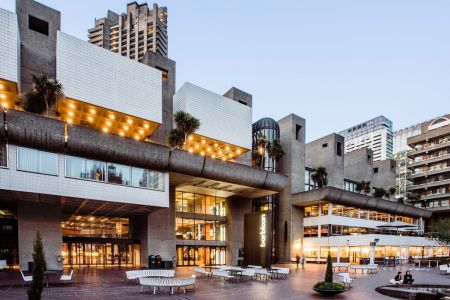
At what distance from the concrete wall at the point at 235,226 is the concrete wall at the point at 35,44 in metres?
23.1

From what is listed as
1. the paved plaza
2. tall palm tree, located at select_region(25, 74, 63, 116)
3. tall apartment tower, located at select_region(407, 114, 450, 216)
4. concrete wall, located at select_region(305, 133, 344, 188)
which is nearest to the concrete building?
tall palm tree, located at select_region(25, 74, 63, 116)

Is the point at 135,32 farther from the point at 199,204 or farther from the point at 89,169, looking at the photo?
the point at 89,169

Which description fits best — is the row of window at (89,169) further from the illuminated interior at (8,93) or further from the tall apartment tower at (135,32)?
the tall apartment tower at (135,32)

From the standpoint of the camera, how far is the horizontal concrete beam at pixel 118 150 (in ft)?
68.5

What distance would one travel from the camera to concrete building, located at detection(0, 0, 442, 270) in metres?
22.5

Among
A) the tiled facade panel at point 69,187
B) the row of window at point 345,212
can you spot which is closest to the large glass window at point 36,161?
the tiled facade panel at point 69,187

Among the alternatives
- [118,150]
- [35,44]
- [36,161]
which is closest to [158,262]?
[118,150]

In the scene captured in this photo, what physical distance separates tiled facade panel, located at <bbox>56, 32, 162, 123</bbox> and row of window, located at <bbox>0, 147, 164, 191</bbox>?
5.26m

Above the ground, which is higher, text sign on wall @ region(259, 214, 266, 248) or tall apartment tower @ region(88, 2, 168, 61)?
tall apartment tower @ region(88, 2, 168, 61)

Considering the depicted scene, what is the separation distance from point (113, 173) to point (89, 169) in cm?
185

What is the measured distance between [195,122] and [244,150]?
9021mm

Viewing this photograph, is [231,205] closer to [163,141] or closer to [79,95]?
[163,141]

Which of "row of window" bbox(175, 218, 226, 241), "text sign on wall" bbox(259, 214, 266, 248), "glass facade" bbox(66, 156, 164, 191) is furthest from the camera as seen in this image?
"row of window" bbox(175, 218, 226, 241)

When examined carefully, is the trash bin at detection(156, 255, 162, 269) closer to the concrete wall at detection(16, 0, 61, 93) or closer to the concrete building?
the concrete building
